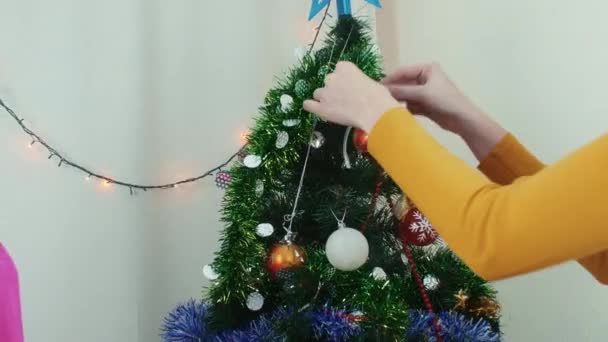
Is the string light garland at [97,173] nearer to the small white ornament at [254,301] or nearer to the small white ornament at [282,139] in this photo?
the small white ornament at [282,139]

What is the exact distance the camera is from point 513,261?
43 cm

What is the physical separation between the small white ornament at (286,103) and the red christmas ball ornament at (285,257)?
0.18m

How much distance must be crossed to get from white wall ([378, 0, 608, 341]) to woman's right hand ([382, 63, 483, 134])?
13.5 inches

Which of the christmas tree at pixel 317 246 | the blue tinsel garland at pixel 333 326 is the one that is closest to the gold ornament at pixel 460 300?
the christmas tree at pixel 317 246

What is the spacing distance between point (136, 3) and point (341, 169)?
25.0 inches

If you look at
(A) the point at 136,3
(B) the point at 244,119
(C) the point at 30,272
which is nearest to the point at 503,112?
(B) the point at 244,119

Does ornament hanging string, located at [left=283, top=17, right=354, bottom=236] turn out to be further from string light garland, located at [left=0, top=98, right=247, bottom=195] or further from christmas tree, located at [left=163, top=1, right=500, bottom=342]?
string light garland, located at [left=0, top=98, right=247, bottom=195]

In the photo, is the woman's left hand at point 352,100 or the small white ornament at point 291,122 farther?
the small white ornament at point 291,122

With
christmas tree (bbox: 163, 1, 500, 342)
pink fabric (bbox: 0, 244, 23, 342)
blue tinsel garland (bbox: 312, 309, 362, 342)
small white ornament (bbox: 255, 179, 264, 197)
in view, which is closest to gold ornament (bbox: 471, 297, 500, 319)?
christmas tree (bbox: 163, 1, 500, 342)

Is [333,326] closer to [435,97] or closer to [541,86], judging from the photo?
[435,97]

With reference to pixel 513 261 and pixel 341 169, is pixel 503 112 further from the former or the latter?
pixel 513 261

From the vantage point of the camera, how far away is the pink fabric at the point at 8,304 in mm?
568

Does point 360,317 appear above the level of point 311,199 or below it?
below

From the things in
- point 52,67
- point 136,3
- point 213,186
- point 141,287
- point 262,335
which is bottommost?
point 262,335
